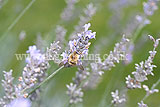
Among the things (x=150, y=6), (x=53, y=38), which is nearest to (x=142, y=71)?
(x=150, y=6)

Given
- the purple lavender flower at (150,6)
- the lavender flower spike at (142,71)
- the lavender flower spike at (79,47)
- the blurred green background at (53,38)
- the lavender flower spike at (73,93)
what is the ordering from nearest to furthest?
Answer: the lavender flower spike at (79,47)
the lavender flower spike at (142,71)
the lavender flower spike at (73,93)
the purple lavender flower at (150,6)
the blurred green background at (53,38)

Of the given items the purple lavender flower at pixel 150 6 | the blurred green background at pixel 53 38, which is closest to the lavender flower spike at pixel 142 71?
the blurred green background at pixel 53 38

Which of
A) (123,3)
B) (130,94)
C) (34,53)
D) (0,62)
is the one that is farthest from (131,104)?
(34,53)

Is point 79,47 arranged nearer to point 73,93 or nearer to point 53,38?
point 73,93

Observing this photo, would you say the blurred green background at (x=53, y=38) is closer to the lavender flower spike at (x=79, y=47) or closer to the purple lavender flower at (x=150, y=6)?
the purple lavender flower at (x=150, y=6)

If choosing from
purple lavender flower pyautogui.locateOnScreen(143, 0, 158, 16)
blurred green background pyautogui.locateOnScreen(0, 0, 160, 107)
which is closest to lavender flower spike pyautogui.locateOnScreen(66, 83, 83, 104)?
blurred green background pyautogui.locateOnScreen(0, 0, 160, 107)

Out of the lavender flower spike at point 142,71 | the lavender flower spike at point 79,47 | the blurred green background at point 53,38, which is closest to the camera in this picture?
the lavender flower spike at point 79,47

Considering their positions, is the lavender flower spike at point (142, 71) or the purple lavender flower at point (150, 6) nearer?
the lavender flower spike at point (142, 71)

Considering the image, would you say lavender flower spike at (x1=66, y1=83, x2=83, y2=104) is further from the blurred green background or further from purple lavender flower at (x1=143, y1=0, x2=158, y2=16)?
purple lavender flower at (x1=143, y1=0, x2=158, y2=16)

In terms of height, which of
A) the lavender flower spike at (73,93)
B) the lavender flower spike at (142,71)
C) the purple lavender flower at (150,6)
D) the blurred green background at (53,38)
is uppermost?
the blurred green background at (53,38)
